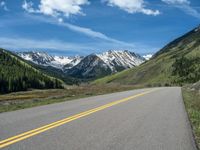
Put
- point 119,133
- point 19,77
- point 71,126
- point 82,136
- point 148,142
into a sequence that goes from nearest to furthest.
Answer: point 148,142 < point 82,136 < point 119,133 < point 71,126 < point 19,77

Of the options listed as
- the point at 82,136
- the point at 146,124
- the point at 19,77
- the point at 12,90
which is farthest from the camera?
the point at 19,77

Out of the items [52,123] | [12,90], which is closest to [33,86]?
[12,90]

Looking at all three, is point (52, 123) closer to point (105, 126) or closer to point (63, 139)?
point (105, 126)

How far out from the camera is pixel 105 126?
12617 mm

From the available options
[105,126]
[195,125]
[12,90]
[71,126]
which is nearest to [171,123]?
[195,125]

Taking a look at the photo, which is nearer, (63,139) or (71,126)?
(63,139)

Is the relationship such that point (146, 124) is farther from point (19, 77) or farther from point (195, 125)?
point (19, 77)

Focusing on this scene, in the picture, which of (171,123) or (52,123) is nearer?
(52,123)

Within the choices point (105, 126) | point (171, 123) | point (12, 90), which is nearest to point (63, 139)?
point (105, 126)

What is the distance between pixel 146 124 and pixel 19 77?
15489cm

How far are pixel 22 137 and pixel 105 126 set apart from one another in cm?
376

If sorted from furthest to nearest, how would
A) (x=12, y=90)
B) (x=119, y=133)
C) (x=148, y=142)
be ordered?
(x=12, y=90) < (x=119, y=133) < (x=148, y=142)

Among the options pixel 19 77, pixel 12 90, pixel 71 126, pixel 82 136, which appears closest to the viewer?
pixel 82 136

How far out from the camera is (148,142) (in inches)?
376
